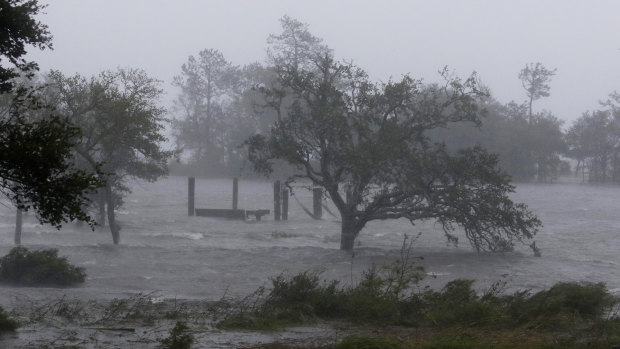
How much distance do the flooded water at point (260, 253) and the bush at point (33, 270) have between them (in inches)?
37.9

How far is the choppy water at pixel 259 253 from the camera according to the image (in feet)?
80.1

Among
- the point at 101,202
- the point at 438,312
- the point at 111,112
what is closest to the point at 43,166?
the point at 438,312

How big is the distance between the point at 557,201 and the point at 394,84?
4249 cm

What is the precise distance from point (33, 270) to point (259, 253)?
503 inches

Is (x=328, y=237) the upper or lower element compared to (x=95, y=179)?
lower

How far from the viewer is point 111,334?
11734mm

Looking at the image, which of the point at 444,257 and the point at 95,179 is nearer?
the point at 95,179

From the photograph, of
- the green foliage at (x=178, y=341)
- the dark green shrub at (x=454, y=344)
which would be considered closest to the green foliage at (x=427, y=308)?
the green foliage at (x=178, y=341)

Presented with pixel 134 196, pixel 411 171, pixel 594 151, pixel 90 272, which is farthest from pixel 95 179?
pixel 594 151

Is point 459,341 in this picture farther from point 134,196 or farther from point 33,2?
point 134,196

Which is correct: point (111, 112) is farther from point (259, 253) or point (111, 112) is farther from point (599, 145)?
point (599, 145)

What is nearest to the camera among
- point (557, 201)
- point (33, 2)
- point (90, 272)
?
point (33, 2)

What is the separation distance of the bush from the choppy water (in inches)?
26.2

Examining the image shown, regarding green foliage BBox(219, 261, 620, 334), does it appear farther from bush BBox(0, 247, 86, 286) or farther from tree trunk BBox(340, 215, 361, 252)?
tree trunk BBox(340, 215, 361, 252)
